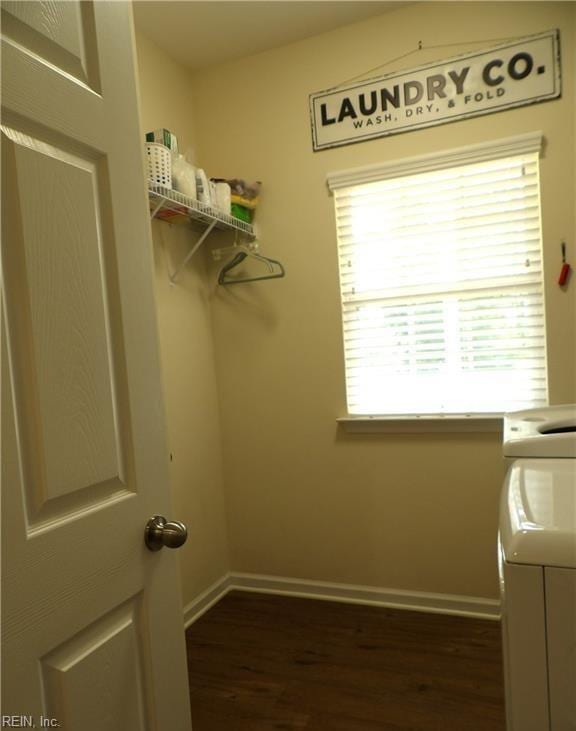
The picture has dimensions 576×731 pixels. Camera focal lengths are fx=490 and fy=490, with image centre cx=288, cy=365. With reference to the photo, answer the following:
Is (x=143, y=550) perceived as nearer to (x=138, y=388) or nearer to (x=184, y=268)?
(x=138, y=388)

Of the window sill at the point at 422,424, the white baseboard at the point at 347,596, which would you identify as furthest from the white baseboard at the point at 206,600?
the window sill at the point at 422,424

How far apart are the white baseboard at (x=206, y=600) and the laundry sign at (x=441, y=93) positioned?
2371 mm

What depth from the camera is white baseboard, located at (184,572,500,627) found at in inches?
92.2

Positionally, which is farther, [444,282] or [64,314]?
[444,282]

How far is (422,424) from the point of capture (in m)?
2.38

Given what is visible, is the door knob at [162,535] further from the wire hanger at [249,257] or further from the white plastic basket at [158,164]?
the wire hanger at [249,257]

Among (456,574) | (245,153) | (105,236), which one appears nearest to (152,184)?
(245,153)

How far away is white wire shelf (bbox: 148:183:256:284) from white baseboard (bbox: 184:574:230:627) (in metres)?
1.63

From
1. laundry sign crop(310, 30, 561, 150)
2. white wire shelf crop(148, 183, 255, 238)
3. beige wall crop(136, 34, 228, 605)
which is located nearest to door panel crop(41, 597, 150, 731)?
beige wall crop(136, 34, 228, 605)

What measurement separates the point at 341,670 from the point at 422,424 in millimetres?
1116

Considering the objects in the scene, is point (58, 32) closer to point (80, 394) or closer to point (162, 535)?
point (80, 394)

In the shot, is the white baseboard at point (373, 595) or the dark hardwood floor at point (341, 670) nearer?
the dark hardwood floor at point (341, 670)

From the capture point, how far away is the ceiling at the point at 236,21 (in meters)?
2.19

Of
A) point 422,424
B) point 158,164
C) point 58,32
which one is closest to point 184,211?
point 158,164
